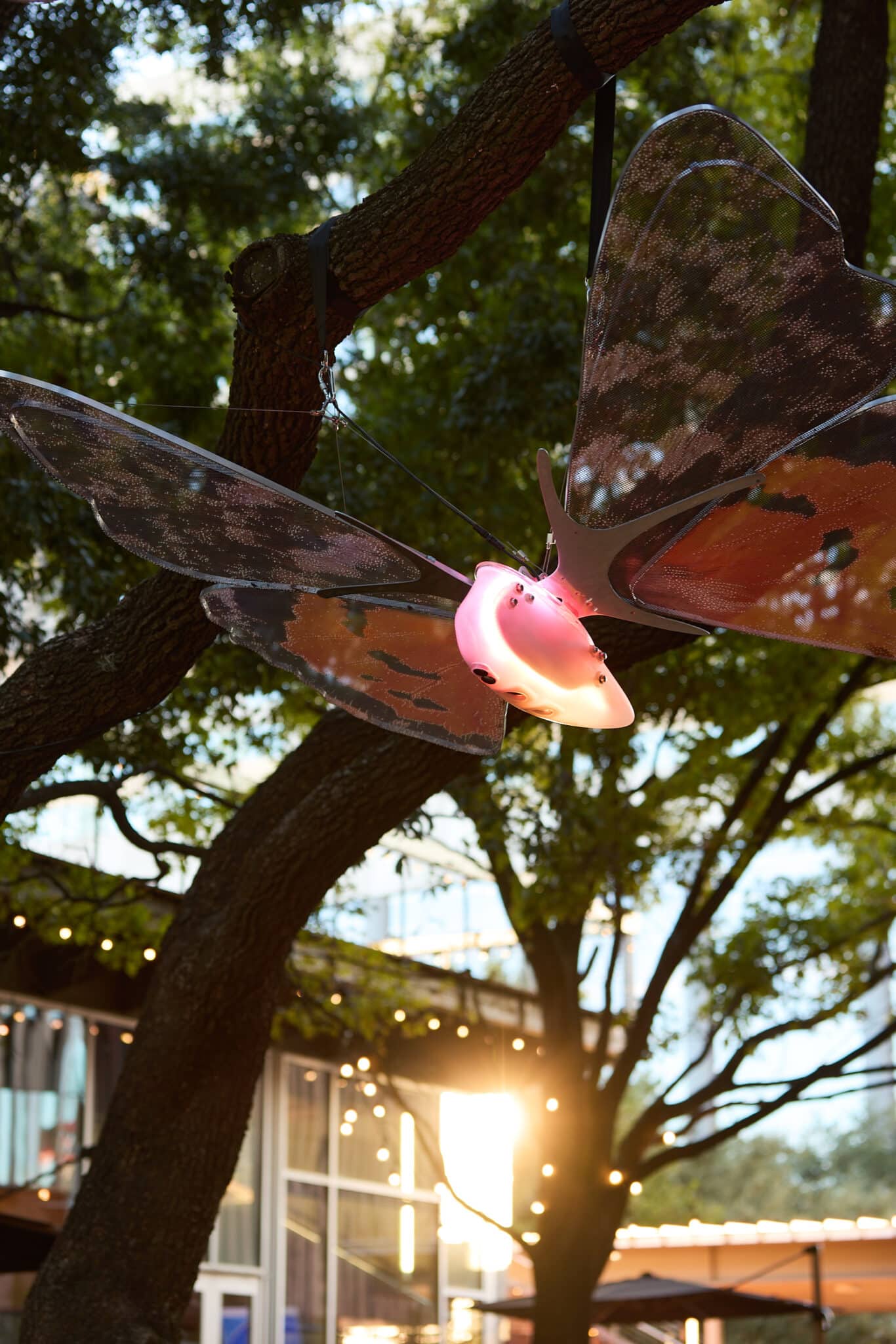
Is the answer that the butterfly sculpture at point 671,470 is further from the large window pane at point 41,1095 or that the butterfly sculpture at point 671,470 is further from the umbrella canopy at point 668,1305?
the umbrella canopy at point 668,1305

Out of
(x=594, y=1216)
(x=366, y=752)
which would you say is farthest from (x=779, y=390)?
(x=594, y=1216)

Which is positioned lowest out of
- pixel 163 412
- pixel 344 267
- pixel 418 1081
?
pixel 418 1081

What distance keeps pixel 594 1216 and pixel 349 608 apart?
7.16m

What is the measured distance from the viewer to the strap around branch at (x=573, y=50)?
339cm

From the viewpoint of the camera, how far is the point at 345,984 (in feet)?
36.1

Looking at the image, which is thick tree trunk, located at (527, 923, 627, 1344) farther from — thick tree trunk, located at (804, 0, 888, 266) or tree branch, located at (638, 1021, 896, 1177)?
thick tree trunk, located at (804, 0, 888, 266)

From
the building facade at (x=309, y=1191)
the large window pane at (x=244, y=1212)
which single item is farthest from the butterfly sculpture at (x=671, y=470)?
the large window pane at (x=244, y=1212)

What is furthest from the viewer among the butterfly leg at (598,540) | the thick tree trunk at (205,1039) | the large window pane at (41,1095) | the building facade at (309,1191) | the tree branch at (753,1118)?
the building facade at (309,1191)

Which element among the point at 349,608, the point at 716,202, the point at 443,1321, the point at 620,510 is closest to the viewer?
the point at 716,202

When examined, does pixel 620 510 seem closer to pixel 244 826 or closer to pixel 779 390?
pixel 779 390

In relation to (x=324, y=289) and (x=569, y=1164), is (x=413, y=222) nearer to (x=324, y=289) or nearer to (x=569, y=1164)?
(x=324, y=289)

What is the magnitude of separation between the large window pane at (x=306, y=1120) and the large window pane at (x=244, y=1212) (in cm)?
40

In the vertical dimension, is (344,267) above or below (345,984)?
above

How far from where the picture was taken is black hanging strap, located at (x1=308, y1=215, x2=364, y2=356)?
11.0 feet
